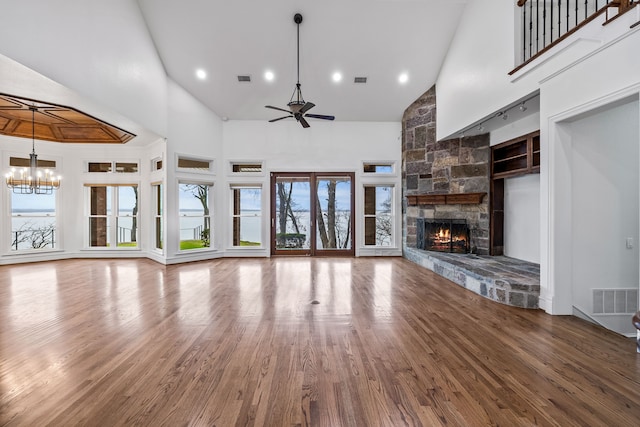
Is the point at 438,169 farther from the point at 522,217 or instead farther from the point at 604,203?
the point at 604,203

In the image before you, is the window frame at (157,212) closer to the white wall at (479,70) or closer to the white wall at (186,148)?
the white wall at (186,148)

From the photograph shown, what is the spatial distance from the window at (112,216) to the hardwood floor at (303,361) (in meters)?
3.50

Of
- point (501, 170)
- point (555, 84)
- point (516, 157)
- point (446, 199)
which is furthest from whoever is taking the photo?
point (446, 199)

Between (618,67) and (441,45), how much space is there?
389cm

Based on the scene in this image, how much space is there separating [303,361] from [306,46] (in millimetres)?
5853

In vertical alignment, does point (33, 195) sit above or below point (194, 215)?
above

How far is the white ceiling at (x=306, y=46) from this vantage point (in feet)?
18.0

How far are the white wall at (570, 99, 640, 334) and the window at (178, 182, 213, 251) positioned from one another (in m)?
7.14

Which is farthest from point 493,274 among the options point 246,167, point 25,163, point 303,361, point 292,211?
point 25,163

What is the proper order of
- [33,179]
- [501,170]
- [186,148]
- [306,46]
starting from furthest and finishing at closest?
[186,148] < [33,179] < [306,46] < [501,170]

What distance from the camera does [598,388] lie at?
6.77 ft

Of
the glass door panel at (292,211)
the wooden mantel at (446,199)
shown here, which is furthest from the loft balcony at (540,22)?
the glass door panel at (292,211)

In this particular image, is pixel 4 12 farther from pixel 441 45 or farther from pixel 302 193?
pixel 441 45

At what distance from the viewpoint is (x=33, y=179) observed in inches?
243
